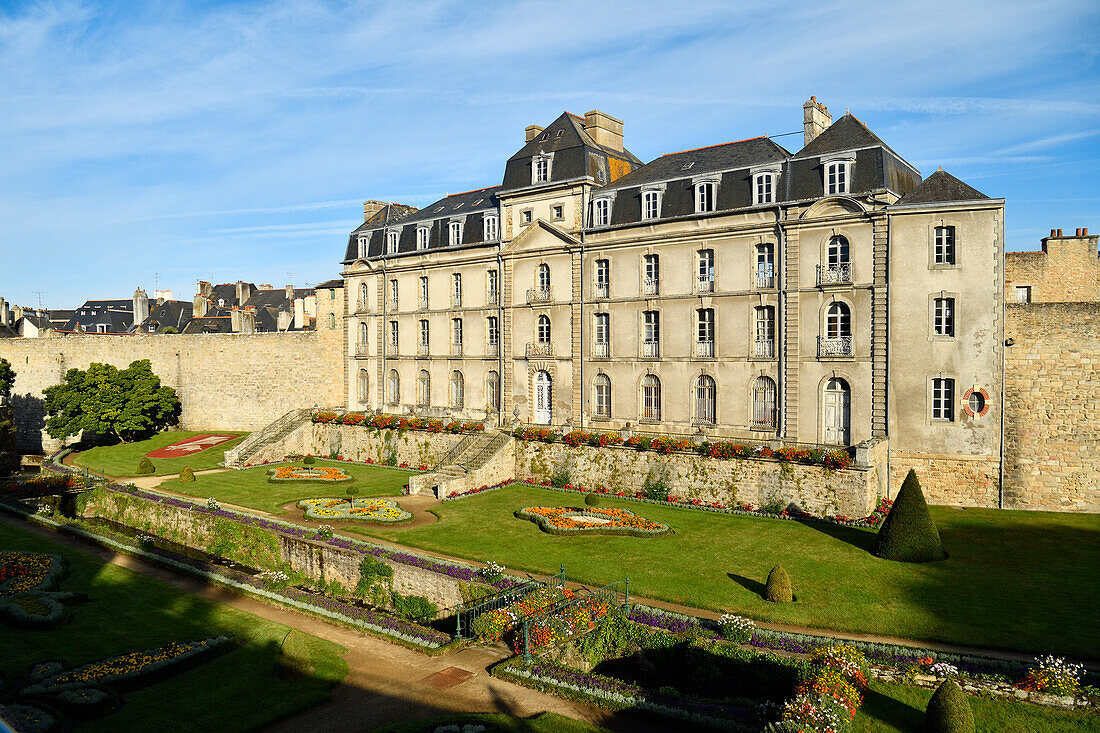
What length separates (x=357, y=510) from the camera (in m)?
30.8

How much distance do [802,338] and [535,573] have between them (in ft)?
51.0

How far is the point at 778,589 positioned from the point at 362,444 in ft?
97.1

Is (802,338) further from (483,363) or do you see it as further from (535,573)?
(483,363)

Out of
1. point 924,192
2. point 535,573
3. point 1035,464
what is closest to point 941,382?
point 1035,464

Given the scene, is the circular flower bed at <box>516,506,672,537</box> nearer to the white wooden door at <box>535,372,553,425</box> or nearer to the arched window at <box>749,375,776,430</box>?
the arched window at <box>749,375,776,430</box>

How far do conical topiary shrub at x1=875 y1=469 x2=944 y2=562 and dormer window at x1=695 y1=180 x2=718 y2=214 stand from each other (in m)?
15.7

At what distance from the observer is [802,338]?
3119cm

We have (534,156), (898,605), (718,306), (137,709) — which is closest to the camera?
(137,709)

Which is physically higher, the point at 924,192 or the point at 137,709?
the point at 924,192

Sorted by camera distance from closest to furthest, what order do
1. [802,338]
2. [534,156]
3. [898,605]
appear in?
1. [898,605]
2. [802,338]
3. [534,156]

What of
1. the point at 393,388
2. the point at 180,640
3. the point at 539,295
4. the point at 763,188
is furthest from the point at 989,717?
the point at 393,388

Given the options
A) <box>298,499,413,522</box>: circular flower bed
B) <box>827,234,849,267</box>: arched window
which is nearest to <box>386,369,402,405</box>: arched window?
<box>298,499,413,522</box>: circular flower bed

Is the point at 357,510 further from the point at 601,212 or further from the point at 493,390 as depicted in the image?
the point at 601,212

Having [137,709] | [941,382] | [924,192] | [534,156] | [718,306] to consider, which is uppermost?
[534,156]
